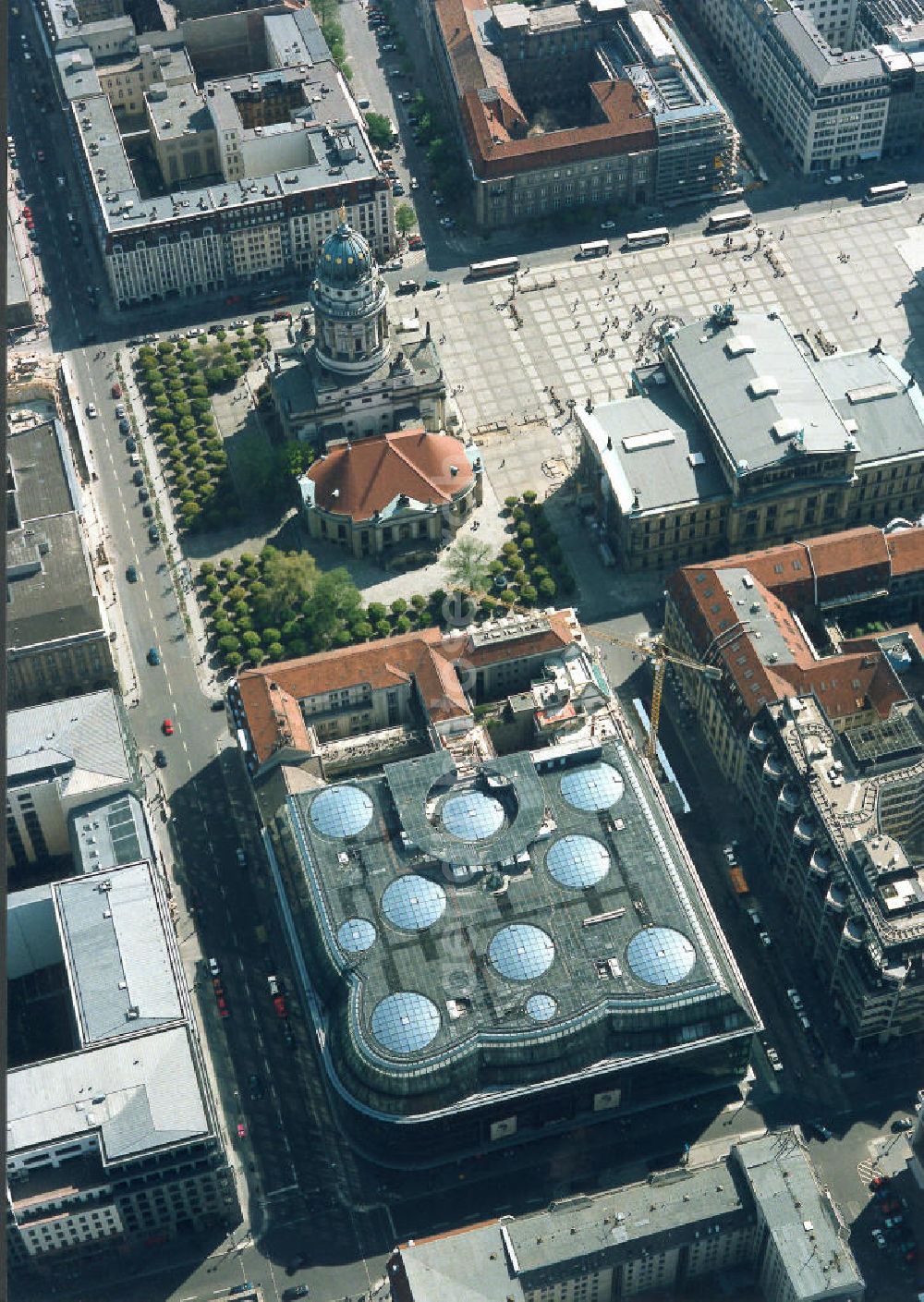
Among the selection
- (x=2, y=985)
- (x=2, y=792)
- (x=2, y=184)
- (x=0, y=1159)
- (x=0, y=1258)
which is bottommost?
(x=0, y=1258)

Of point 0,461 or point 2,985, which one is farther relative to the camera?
point 0,461

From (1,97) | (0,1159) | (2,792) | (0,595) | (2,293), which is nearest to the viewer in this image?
(0,1159)

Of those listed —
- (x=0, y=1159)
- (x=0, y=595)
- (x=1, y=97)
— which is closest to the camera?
(x=0, y=1159)

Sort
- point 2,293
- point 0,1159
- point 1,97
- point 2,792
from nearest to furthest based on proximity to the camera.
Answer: point 0,1159 < point 2,792 < point 1,97 < point 2,293

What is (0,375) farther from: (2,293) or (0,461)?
(2,293)

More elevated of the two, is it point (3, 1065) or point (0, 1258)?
point (3, 1065)

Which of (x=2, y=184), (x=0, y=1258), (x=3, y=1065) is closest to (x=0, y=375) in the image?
(x=2, y=184)

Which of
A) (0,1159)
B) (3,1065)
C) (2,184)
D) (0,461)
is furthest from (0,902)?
(2,184)

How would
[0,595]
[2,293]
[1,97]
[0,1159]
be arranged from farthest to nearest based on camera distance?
[2,293] → [1,97] → [0,595] → [0,1159]

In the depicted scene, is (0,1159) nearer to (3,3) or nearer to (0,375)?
(0,375)

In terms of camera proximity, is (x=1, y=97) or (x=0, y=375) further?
Answer: (x=1, y=97)
